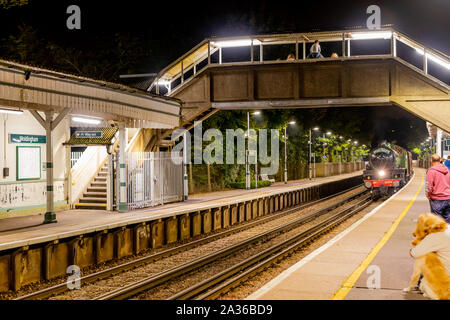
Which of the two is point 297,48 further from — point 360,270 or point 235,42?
point 360,270

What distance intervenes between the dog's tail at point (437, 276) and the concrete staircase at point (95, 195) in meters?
12.5

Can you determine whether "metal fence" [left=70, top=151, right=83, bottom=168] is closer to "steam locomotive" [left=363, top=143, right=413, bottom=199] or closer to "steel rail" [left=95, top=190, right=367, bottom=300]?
"steel rail" [left=95, top=190, right=367, bottom=300]

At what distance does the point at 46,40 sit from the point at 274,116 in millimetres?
18377

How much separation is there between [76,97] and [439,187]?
938cm

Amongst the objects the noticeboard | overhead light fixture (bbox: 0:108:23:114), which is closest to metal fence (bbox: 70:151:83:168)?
the noticeboard

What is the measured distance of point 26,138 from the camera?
1489 centimetres

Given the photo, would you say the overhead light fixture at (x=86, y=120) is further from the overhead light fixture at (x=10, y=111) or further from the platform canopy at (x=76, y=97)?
the overhead light fixture at (x=10, y=111)

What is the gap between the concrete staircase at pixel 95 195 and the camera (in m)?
17.3

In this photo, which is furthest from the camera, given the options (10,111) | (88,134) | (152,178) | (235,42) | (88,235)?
(235,42)

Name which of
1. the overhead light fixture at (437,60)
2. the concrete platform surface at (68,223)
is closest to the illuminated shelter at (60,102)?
the concrete platform surface at (68,223)

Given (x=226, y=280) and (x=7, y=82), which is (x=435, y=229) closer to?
(x=226, y=280)

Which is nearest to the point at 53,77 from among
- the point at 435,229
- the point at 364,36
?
the point at 435,229

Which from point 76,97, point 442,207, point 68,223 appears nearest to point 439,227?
point 442,207

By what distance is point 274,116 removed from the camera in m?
39.3
